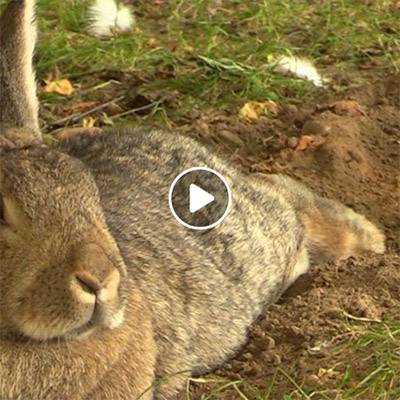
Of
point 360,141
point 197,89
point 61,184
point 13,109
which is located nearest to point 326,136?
point 360,141

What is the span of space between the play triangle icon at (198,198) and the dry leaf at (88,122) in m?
1.62

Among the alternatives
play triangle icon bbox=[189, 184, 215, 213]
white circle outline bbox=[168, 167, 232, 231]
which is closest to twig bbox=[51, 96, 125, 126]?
white circle outline bbox=[168, 167, 232, 231]

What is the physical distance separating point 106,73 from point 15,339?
11.6 ft

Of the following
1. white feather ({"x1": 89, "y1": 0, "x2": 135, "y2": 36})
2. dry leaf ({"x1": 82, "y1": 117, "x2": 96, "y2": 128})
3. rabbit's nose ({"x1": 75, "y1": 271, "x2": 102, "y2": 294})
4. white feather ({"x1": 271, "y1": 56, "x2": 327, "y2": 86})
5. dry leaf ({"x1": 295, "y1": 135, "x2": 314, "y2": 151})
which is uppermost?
rabbit's nose ({"x1": 75, "y1": 271, "x2": 102, "y2": 294})

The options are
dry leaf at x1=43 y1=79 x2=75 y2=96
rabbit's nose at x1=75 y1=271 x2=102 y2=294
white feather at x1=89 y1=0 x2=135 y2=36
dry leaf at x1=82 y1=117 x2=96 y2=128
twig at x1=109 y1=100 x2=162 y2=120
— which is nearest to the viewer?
rabbit's nose at x1=75 y1=271 x2=102 y2=294

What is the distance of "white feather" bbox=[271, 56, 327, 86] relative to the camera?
7281 mm

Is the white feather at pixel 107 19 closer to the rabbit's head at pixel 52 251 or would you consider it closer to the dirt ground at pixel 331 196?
the dirt ground at pixel 331 196

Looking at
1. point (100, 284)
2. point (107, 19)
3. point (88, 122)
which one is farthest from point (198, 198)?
point (107, 19)

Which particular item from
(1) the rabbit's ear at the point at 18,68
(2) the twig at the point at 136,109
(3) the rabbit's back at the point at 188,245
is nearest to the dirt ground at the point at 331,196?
(3) the rabbit's back at the point at 188,245

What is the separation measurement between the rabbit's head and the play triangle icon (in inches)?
41.3

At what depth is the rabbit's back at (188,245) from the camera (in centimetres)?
481

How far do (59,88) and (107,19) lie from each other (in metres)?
0.76

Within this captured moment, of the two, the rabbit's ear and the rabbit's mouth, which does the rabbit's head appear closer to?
the rabbit's mouth

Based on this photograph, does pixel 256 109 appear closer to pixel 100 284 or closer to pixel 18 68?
pixel 18 68
